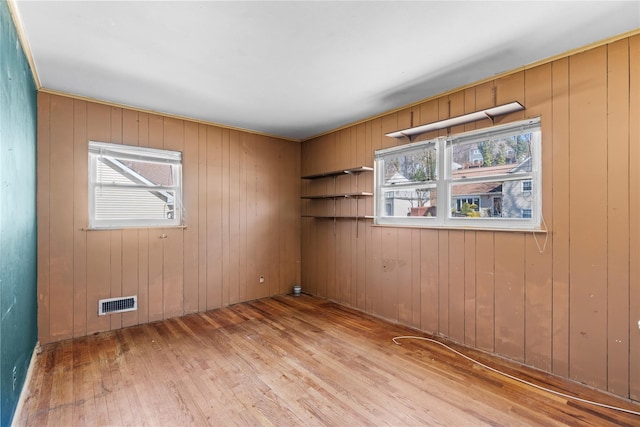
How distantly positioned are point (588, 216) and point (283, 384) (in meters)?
2.60

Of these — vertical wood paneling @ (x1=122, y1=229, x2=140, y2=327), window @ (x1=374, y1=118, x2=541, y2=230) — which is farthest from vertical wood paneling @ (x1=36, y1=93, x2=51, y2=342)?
window @ (x1=374, y1=118, x2=541, y2=230)

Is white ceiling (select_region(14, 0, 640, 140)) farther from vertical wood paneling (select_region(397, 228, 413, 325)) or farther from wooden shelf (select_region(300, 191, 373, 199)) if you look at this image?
vertical wood paneling (select_region(397, 228, 413, 325))

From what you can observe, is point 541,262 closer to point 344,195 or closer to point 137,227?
point 344,195

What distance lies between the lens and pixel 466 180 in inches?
117

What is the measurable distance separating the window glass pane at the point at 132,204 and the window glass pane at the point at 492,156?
3.36 meters

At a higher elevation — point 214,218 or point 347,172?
point 347,172

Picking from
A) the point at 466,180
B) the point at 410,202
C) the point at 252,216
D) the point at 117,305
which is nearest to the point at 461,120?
the point at 466,180

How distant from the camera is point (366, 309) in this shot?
154 inches

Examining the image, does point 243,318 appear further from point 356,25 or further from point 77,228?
point 356,25

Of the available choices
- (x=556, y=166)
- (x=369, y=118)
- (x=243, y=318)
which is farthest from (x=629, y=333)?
(x=243, y=318)

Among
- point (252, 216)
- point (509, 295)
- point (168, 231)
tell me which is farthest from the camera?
point (252, 216)

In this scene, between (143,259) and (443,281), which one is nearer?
(443,281)

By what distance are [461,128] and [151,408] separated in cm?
344

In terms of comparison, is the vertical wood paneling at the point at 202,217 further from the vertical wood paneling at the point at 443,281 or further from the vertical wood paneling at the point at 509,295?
the vertical wood paneling at the point at 509,295
